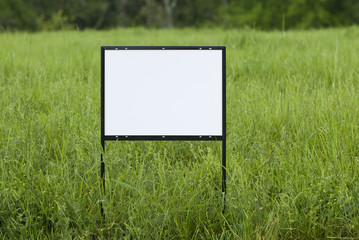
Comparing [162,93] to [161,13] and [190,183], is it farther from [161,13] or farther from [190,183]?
[161,13]

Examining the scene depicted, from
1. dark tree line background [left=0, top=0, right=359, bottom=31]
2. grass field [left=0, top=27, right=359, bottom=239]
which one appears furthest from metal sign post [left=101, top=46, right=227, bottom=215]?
dark tree line background [left=0, top=0, right=359, bottom=31]

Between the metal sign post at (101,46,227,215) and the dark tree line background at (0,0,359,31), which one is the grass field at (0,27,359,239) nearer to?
the metal sign post at (101,46,227,215)

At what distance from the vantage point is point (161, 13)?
112ft

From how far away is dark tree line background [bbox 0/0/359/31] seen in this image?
27047 mm

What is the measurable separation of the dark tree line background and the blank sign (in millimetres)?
23198

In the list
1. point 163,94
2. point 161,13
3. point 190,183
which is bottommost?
point 190,183

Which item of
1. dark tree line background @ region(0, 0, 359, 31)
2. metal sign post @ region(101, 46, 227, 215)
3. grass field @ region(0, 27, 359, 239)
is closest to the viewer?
grass field @ region(0, 27, 359, 239)

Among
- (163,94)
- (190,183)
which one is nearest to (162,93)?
(163,94)

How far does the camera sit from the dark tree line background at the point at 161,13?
88.7 ft

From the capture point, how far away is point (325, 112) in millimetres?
3469

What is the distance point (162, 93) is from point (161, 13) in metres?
32.8

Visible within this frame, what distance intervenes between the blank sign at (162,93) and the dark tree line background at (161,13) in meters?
23.2

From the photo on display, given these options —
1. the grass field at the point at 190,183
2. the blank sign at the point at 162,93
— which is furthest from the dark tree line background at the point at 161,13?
the blank sign at the point at 162,93

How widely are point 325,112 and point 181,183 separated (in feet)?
5.32
